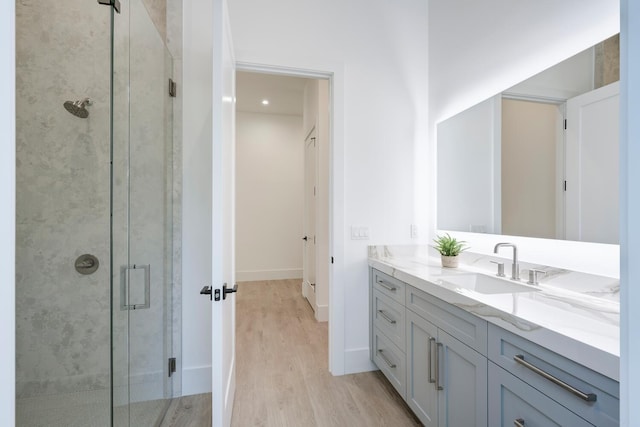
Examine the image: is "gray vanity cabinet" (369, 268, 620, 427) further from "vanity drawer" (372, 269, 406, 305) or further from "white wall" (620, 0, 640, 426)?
"white wall" (620, 0, 640, 426)

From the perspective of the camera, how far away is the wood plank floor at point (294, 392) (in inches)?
68.6

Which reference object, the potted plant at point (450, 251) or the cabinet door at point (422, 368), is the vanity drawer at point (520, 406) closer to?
the cabinet door at point (422, 368)

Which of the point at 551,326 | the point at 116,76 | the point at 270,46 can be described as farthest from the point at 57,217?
the point at 551,326

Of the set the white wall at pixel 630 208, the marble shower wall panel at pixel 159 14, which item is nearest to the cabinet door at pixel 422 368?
the white wall at pixel 630 208

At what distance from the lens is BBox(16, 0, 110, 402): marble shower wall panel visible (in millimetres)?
1413

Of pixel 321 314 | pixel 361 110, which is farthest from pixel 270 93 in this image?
pixel 321 314

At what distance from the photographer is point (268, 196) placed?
17.1 feet

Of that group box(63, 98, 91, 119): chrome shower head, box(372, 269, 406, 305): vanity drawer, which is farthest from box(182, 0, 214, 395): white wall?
box(372, 269, 406, 305): vanity drawer

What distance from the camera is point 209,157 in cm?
197

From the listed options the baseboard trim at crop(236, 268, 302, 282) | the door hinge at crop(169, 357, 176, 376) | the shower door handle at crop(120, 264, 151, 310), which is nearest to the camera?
the shower door handle at crop(120, 264, 151, 310)

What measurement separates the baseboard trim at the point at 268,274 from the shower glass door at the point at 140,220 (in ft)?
10.5

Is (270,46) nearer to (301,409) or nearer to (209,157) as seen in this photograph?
(209,157)

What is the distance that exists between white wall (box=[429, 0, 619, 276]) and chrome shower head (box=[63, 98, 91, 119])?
2.23 metres

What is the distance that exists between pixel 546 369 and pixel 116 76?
6.42ft
